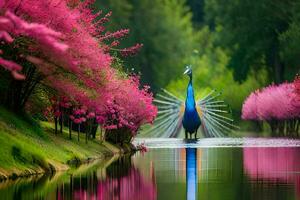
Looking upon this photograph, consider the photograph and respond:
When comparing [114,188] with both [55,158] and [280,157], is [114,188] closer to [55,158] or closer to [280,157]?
[55,158]

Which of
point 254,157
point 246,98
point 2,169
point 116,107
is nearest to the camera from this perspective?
point 2,169

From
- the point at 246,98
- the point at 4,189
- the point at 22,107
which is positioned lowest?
the point at 4,189

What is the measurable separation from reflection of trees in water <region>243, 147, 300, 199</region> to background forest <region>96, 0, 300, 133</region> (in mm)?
51679

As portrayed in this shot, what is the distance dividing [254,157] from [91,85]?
694cm

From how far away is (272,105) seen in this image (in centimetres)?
9144

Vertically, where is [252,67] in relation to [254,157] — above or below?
above

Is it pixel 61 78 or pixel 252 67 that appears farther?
pixel 252 67

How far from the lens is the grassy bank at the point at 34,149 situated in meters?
31.3

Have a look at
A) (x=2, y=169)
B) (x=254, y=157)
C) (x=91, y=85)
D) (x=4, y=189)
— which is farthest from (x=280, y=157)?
(x=4, y=189)

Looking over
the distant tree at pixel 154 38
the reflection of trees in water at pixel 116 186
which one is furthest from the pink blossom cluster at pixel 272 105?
the reflection of trees in water at pixel 116 186

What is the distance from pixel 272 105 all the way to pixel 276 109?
1418 millimetres

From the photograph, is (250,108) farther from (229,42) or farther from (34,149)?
(34,149)

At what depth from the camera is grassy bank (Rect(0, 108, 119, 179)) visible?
103ft

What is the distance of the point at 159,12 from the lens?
347 ft
